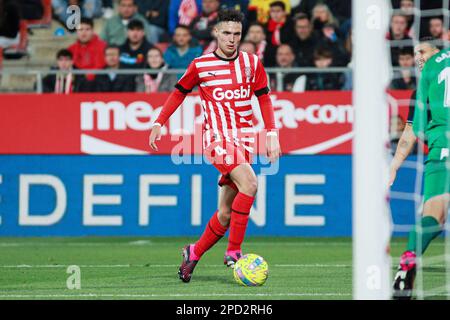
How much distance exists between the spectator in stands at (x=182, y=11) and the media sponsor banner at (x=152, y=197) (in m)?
2.48

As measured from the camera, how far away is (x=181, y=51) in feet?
45.3

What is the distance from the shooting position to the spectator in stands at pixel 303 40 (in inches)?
541

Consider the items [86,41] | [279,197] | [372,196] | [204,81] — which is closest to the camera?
[372,196]

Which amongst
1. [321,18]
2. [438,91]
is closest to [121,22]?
[321,18]

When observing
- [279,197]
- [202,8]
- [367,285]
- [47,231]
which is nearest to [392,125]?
[279,197]

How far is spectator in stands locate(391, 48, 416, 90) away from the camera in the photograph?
42.3 ft

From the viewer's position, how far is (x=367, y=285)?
18.1ft

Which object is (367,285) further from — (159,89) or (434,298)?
(159,89)

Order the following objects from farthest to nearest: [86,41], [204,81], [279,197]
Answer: [86,41] < [279,197] < [204,81]

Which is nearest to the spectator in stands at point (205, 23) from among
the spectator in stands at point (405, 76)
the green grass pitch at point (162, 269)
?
the spectator in stands at point (405, 76)

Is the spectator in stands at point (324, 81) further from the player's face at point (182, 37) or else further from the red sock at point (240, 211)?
the red sock at point (240, 211)

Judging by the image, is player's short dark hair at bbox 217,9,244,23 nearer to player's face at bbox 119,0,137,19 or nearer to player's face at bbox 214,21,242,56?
player's face at bbox 214,21,242,56

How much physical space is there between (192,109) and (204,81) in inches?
158

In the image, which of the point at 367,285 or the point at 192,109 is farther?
the point at 192,109
